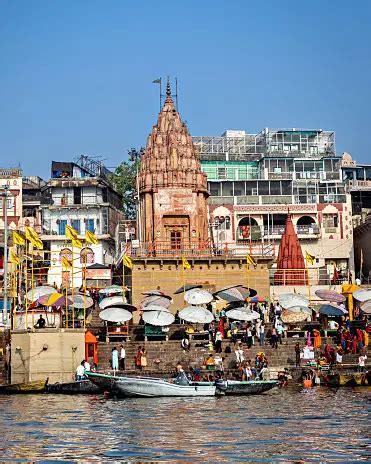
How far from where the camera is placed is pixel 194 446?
24203 millimetres

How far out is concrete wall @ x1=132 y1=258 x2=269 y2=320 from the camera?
55.1 meters

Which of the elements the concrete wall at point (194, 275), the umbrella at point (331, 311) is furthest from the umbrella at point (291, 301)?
the concrete wall at point (194, 275)

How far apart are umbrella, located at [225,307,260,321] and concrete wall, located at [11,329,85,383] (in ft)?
24.8

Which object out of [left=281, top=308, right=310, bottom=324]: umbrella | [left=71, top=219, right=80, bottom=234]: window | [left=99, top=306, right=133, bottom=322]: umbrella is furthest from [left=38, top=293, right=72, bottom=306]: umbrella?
[left=71, top=219, right=80, bottom=234]: window

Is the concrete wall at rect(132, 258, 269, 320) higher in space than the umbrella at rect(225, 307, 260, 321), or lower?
higher

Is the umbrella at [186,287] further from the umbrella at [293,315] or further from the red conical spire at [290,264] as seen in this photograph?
the red conical spire at [290,264]

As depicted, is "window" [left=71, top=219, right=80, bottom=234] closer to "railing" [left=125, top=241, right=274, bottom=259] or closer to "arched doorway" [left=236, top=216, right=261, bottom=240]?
"arched doorway" [left=236, top=216, right=261, bottom=240]

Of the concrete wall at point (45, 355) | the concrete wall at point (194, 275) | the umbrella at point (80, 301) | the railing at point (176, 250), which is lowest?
the concrete wall at point (45, 355)

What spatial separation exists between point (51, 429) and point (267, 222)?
45157 millimetres

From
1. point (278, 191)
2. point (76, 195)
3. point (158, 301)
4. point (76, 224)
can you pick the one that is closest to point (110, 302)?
point (158, 301)

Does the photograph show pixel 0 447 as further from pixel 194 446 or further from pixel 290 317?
pixel 290 317

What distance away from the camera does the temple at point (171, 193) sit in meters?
58.3

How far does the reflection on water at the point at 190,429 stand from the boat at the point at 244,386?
70 cm

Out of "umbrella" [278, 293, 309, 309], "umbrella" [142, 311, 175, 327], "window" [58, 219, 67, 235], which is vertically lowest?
"umbrella" [142, 311, 175, 327]
